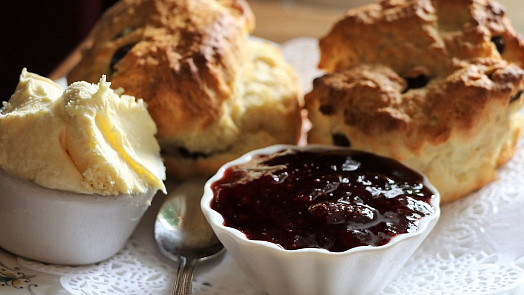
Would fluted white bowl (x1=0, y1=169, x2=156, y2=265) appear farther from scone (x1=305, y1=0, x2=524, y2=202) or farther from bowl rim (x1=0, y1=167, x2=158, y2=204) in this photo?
scone (x1=305, y1=0, x2=524, y2=202)

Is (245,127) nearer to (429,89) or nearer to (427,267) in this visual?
(429,89)

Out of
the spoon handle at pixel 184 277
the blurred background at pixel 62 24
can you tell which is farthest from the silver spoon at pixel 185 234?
the blurred background at pixel 62 24

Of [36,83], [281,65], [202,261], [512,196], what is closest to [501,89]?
[512,196]

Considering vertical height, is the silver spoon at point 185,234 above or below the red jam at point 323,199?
below

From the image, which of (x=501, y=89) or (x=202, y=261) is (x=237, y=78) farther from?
(x=501, y=89)

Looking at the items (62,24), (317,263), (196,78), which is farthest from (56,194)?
(62,24)

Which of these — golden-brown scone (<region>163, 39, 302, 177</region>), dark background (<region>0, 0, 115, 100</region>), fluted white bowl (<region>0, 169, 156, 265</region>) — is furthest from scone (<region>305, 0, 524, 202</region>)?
dark background (<region>0, 0, 115, 100</region>)

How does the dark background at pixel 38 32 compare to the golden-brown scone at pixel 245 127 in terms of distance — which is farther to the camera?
the dark background at pixel 38 32

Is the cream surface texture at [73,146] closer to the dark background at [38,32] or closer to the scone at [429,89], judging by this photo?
the scone at [429,89]
